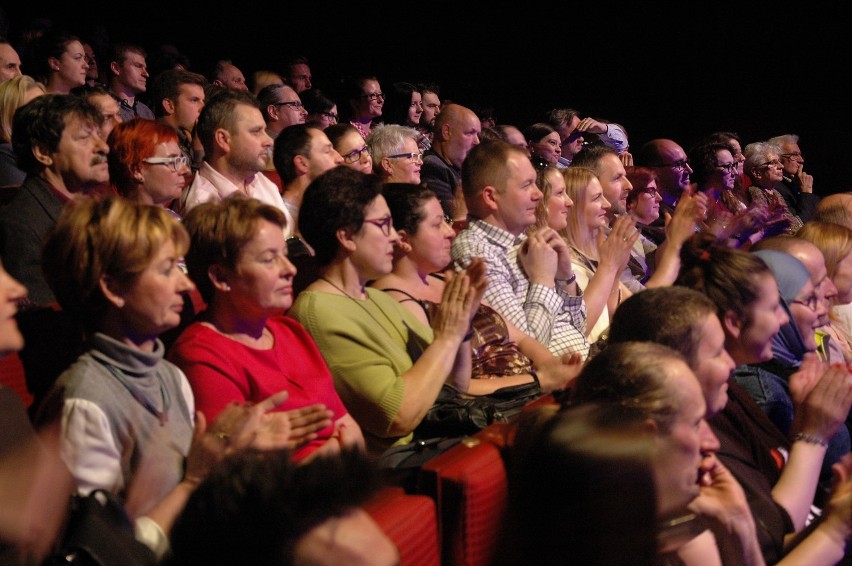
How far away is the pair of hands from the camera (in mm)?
1399

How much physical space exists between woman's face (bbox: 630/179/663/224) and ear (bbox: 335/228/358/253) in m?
2.58

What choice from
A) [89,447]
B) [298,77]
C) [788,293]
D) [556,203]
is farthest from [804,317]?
[298,77]

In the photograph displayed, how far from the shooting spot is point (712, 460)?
159 centimetres

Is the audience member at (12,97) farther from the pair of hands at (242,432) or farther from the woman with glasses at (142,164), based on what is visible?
the pair of hands at (242,432)

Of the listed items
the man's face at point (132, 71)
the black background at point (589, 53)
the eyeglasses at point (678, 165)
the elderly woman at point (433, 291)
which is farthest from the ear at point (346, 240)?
the black background at point (589, 53)

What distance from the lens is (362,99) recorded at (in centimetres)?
547

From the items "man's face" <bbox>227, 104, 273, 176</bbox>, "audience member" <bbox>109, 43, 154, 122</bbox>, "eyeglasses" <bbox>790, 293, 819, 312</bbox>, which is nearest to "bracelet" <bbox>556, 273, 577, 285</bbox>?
"eyeglasses" <bbox>790, 293, 819, 312</bbox>

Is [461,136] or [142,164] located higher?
[142,164]

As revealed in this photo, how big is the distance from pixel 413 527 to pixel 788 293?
1710 mm

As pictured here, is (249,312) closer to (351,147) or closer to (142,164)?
(142,164)

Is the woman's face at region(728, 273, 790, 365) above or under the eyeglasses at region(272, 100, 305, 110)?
above

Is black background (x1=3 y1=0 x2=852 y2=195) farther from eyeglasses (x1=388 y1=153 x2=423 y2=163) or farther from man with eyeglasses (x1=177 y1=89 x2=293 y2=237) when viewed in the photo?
man with eyeglasses (x1=177 y1=89 x2=293 y2=237)

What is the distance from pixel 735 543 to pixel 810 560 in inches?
9.1

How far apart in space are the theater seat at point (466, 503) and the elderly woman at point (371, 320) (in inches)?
19.4
